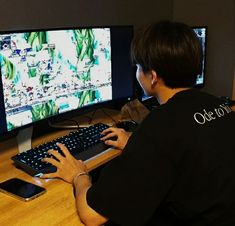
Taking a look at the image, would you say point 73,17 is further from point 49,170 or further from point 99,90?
point 49,170

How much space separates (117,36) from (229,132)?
924 millimetres

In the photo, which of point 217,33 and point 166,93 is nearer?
point 166,93

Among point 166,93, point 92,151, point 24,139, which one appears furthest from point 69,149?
point 166,93

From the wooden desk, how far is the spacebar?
4cm

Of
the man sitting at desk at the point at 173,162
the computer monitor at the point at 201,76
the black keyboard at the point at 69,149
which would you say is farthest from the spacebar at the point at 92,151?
the computer monitor at the point at 201,76

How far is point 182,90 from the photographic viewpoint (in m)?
1.21

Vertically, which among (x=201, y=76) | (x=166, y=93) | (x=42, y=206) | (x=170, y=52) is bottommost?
(x=42, y=206)

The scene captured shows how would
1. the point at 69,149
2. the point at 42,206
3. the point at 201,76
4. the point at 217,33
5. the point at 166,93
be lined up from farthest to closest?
the point at 217,33, the point at 201,76, the point at 69,149, the point at 166,93, the point at 42,206

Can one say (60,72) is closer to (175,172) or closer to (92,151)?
(92,151)

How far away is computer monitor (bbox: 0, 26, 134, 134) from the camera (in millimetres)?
1441

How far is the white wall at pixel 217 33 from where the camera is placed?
2.50 meters

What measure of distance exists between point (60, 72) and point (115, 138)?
37 centimetres

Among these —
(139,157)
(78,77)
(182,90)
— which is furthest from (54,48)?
(139,157)

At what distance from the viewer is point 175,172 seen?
3.40ft
